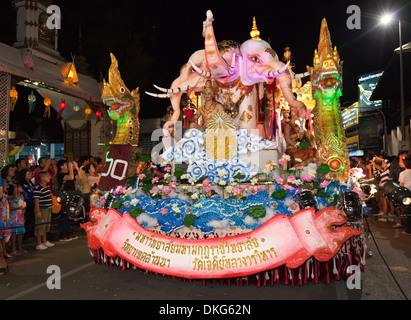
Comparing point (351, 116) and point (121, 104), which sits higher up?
point (351, 116)

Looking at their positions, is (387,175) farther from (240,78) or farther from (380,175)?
(240,78)

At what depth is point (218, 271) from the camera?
405 centimetres

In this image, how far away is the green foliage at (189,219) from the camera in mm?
4477

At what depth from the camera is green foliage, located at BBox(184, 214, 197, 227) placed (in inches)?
176

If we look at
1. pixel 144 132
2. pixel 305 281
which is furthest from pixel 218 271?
pixel 144 132

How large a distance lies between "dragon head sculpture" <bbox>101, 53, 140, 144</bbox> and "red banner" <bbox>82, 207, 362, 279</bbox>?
385cm

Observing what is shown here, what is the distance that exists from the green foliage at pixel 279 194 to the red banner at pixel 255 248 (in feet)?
1.29

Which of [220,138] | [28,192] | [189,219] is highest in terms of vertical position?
[220,138]

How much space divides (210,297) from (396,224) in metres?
7.03

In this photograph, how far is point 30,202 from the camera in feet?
23.3

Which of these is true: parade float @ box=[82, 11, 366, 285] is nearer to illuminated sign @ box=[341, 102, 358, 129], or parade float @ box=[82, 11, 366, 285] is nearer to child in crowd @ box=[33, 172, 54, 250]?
child in crowd @ box=[33, 172, 54, 250]

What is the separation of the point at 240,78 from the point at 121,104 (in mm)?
2950

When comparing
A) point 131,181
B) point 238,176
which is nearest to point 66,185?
point 131,181
